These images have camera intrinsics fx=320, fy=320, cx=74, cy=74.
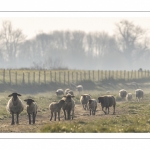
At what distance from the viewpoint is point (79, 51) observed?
15475cm

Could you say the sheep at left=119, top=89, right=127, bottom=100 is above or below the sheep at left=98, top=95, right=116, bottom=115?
below

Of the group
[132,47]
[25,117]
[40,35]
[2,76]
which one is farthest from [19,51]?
[25,117]

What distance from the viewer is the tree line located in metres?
135

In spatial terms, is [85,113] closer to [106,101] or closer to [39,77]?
[106,101]

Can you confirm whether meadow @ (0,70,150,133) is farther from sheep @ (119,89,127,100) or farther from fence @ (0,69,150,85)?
fence @ (0,69,150,85)

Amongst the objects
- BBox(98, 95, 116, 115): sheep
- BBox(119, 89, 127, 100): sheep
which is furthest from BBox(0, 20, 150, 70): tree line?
BBox(98, 95, 116, 115): sheep

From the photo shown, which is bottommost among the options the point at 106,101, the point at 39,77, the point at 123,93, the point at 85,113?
the point at 85,113

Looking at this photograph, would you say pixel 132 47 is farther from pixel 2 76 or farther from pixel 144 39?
pixel 2 76

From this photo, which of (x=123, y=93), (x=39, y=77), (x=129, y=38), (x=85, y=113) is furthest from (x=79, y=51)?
(x=85, y=113)

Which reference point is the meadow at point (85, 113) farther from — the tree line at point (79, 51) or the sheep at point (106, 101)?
the tree line at point (79, 51)

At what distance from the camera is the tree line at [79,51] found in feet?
443

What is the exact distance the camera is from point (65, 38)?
492ft

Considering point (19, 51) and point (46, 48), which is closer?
point (19, 51)
